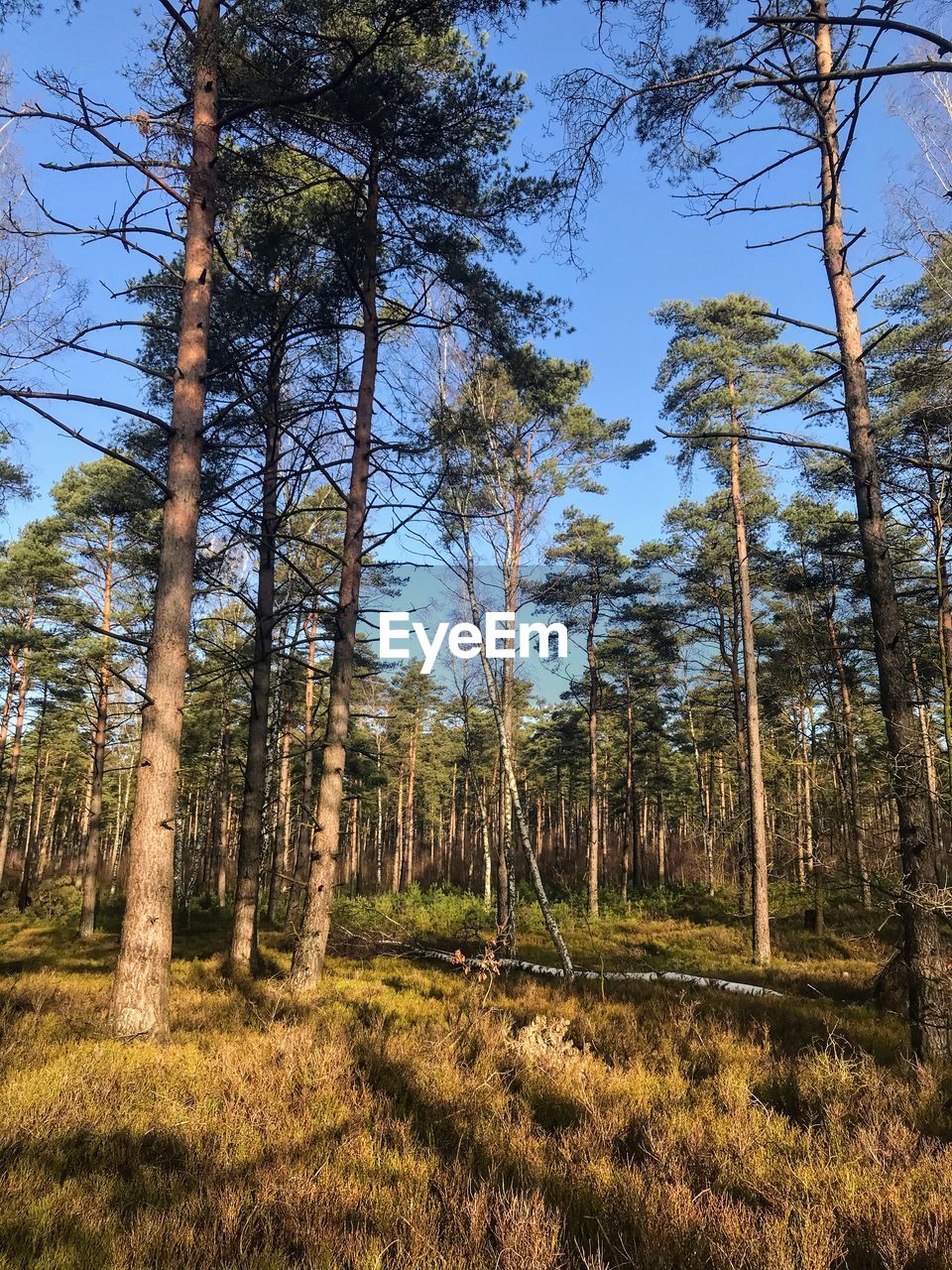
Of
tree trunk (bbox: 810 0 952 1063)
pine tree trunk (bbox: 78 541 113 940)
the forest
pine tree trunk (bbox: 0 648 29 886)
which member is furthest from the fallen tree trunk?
pine tree trunk (bbox: 0 648 29 886)

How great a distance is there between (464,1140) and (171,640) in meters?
4.47

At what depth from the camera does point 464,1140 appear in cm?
384

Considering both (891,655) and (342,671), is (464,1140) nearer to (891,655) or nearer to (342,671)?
(891,655)

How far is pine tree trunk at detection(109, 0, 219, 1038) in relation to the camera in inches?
214

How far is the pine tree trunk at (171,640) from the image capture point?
214 inches

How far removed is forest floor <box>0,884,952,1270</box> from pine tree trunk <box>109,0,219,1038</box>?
1.55 ft

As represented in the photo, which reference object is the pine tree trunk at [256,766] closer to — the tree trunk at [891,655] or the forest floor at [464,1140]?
the forest floor at [464,1140]

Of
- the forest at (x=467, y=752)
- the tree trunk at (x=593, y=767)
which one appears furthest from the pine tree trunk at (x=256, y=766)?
the tree trunk at (x=593, y=767)

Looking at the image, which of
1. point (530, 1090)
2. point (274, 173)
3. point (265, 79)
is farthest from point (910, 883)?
point (274, 173)

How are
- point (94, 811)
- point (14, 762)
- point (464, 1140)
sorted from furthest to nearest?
point (14, 762), point (94, 811), point (464, 1140)

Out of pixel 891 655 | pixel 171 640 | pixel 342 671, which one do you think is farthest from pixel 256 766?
pixel 891 655

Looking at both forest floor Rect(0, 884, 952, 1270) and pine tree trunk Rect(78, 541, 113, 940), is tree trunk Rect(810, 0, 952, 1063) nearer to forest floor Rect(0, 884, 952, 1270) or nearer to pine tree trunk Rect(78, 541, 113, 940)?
forest floor Rect(0, 884, 952, 1270)

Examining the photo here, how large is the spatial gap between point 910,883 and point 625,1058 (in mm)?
2812

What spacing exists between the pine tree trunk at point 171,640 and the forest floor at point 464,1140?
47 cm
